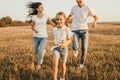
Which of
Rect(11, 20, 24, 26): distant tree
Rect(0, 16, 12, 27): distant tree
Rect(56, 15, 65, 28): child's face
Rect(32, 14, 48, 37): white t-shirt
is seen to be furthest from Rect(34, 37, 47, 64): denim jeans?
Rect(11, 20, 24, 26): distant tree

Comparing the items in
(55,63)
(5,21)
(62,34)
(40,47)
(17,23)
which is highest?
(62,34)

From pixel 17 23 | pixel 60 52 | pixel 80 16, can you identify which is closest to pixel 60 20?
pixel 60 52

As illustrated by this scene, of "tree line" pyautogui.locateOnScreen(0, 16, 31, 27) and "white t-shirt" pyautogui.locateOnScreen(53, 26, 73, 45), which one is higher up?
"white t-shirt" pyautogui.locateOnScreen(53, 26, 73, 45)

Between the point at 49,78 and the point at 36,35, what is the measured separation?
2017mm

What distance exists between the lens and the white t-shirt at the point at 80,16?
10.6m

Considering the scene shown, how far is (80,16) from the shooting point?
34.8 ft

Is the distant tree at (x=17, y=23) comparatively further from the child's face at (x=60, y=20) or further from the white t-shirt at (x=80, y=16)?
the child's face at (x=60, y=20)

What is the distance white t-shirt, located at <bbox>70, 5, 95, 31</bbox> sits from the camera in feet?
34.8

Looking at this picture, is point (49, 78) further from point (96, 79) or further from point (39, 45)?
point (39, 45)

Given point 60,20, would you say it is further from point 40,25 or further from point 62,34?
point 40,25

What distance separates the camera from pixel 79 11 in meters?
10.6

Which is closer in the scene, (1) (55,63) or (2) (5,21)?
(1) (55,63)

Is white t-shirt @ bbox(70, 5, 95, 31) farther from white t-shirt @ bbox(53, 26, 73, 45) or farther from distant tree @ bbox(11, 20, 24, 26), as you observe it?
distant tree @ bbox(11, 20, 24, 26)

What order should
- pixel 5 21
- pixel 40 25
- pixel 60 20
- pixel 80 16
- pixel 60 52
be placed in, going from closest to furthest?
pixel 60 20 < pixel 60 52 < pixel 80 16 < pixel 40 25 < pixel 5 21
